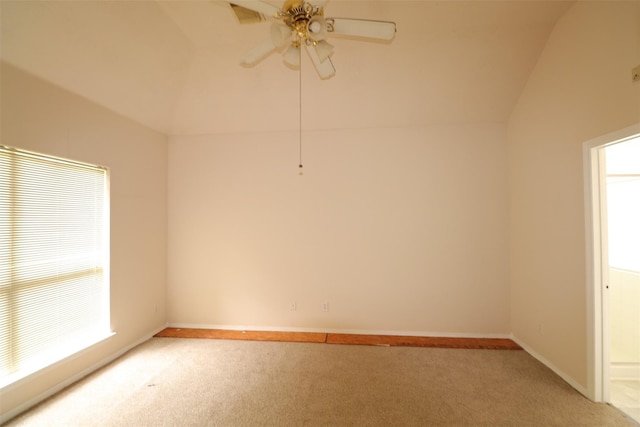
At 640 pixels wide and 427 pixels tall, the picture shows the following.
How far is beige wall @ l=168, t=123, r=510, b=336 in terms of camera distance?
318 centimetres

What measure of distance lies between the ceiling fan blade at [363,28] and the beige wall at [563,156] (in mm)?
1837

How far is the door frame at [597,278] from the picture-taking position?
2020mm

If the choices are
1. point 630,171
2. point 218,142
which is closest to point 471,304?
point 630,171

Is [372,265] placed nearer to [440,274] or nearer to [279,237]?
[440,274]

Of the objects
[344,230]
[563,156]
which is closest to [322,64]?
[344,230]

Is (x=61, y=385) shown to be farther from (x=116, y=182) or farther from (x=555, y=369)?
(x=555, y=369)

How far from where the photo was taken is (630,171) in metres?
2.52

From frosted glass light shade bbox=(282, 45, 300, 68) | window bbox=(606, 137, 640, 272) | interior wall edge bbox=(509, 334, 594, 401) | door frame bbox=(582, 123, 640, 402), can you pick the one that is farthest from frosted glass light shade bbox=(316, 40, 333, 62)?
interior wall edge bbox=(509, 334, 594, 401)

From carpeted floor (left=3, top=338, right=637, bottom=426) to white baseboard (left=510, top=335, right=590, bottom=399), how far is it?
5 centimetres

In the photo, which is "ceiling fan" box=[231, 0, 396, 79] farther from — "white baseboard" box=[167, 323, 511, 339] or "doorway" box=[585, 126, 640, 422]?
"white baseboard" box=[167, 323, 511, 339]

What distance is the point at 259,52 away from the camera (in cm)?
158

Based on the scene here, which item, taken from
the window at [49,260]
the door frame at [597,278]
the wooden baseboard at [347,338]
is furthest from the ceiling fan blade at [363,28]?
the wooden baseboard at [347,338]

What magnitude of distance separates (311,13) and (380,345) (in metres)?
3.20

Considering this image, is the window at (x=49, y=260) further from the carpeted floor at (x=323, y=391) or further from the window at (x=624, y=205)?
the window at (x=624, y=205)
